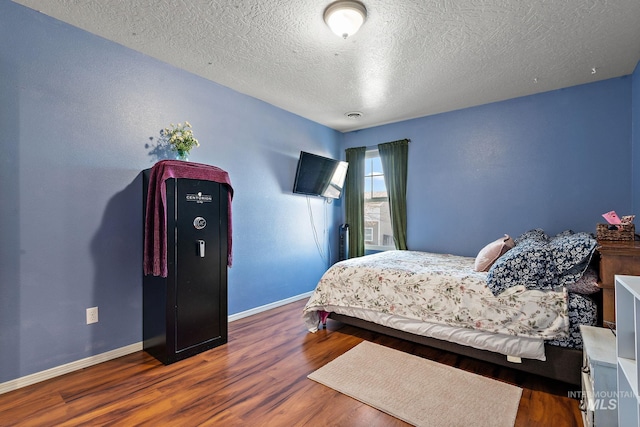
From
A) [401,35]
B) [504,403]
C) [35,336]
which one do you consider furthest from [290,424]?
[401,35]

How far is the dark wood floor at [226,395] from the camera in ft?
5.59

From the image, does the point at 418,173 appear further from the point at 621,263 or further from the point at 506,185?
the point at 621,263

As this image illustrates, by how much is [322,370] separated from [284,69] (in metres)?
2.66

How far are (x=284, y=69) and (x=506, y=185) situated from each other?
2875mm

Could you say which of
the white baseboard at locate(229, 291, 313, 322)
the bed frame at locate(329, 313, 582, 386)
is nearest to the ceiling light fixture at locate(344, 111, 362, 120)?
the white baseboard at locate(229, 291, 313, 322)

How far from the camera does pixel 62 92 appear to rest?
2211 millimetres

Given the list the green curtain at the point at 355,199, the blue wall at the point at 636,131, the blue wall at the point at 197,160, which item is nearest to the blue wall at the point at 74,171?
the blue wall at the point at 197,160

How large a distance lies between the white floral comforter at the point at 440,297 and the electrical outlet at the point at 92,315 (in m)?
1.78

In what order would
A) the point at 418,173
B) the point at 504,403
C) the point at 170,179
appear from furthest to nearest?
the point at 418,173, the point at 170,179, the point at 504,403

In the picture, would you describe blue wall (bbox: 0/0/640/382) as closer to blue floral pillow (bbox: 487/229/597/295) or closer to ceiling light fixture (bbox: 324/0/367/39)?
blue floral pillow (bbox: 487/229/597/295)

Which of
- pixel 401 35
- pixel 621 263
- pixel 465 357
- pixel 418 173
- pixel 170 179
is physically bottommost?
pixel 465 357

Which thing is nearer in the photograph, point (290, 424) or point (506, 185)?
point (290, 424)

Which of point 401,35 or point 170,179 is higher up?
point 401,35

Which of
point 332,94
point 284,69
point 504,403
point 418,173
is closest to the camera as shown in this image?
point 504,403
